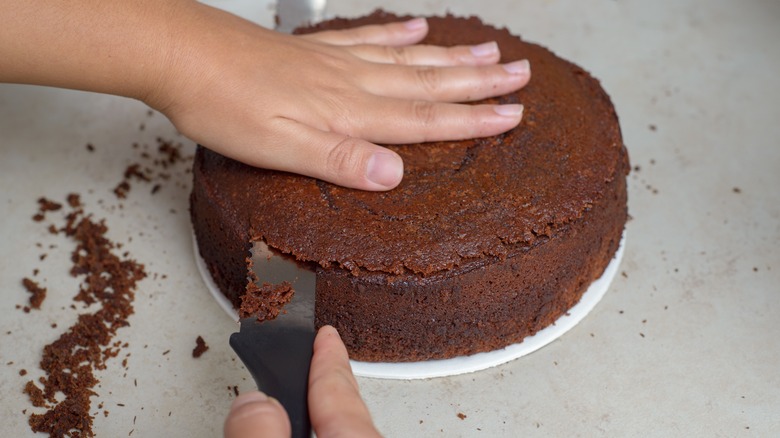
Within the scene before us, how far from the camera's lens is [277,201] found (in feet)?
7.50

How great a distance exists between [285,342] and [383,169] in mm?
509

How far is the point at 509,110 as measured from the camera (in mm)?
2439

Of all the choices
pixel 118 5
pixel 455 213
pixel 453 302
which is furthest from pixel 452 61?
pixel 118 5

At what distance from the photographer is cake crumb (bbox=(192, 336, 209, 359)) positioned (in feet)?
7.95

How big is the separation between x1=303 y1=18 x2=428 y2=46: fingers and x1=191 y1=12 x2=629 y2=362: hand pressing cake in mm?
485

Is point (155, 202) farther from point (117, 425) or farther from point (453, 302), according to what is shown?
point (453, 302)

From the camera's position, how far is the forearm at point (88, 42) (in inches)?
84.5

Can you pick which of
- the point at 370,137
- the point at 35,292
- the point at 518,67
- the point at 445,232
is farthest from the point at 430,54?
the point at 35,292

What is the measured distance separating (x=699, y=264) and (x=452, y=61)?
0.98 m

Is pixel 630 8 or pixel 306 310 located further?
pixel 630 8

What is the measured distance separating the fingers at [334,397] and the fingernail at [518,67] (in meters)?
1.10

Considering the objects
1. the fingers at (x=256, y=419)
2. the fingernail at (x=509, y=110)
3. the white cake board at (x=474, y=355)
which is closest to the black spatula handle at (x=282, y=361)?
the fingers at (x=256, y=419)

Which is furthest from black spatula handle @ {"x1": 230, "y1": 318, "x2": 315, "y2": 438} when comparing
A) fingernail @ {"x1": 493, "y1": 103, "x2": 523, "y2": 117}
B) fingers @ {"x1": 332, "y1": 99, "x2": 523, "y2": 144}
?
fingernail @ {"x1": 493, "y1": 103, "x2": 523, "y2": 117}

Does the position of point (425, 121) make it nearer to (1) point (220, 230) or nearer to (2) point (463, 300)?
(2) point (463, 300)
